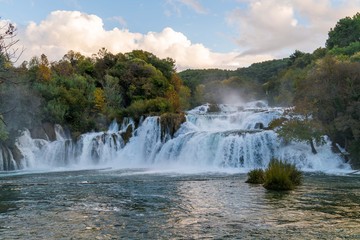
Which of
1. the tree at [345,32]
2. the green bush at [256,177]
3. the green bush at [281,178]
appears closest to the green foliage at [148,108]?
the green bush at [256,177]

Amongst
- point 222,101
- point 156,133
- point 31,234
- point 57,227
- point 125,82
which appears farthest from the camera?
point 222,101

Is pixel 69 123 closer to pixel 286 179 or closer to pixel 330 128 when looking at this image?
pixel 330 128

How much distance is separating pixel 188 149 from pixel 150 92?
836 inches

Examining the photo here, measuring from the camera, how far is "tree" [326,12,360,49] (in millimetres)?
68188

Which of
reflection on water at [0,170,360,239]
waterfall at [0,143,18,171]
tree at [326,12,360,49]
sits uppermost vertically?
tree at [326,12,360,49]

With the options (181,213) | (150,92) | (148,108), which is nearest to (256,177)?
(181,213)

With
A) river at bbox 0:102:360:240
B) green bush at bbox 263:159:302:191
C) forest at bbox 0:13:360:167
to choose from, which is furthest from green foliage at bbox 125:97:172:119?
green bush at bbox 263:159:302:191

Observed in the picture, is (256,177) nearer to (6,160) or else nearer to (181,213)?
(181,213)

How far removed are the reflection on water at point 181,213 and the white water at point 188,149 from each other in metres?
11.1

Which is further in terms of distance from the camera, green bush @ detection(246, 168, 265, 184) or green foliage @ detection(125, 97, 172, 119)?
green foliage @ detection(125, 97, 172, 119)

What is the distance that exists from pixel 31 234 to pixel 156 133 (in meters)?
27.1

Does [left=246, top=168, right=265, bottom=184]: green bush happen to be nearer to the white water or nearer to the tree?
the white water

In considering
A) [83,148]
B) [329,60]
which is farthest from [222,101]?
[329,60]

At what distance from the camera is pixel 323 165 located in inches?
1045
